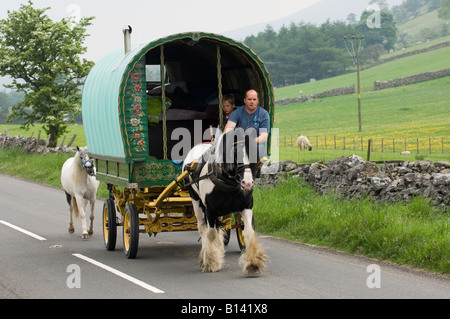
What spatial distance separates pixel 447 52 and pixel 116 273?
92343mm

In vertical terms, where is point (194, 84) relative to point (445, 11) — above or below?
below

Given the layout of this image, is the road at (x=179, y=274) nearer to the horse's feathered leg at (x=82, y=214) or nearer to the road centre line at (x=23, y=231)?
the road centre line at (x=23, y=231)

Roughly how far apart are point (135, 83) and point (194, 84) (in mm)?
2673

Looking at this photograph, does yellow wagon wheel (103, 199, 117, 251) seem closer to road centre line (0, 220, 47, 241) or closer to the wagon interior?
the wagon interior

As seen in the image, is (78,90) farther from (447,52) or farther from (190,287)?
(447,52)

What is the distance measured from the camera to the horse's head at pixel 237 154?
9.07 meters

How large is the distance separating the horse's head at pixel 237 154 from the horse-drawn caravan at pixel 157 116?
1002 mm

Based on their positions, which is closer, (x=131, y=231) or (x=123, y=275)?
(x=123, y=275)

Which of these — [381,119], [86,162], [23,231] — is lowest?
[23,231]

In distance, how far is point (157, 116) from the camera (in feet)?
39.1

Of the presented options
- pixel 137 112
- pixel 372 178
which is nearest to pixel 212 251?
pixel 137 112

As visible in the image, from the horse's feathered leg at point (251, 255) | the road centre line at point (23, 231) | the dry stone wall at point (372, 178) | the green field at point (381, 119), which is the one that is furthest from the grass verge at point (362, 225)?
the green field at point (381, 119)

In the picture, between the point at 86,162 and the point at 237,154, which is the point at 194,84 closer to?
the point at 86,162

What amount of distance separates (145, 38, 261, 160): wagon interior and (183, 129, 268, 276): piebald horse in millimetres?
2118
